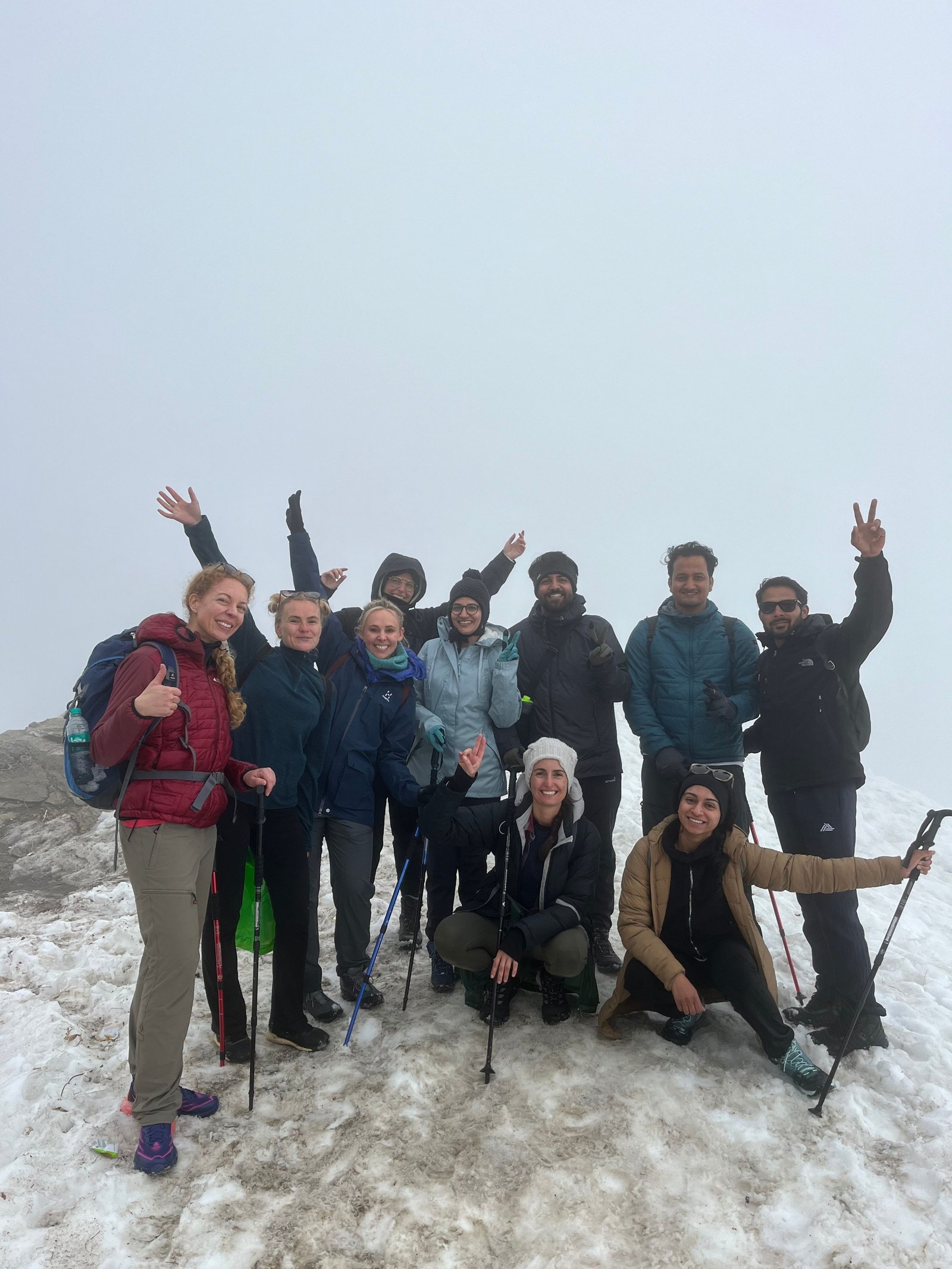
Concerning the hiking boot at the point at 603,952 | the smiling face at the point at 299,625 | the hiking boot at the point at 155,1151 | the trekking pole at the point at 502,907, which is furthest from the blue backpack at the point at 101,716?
the hiking boot at the point at 603,952

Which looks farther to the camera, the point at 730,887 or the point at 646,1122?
the point at 730,887

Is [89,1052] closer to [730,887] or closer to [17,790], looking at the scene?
[730,887]

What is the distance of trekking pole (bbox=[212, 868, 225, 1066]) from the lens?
4.64 m

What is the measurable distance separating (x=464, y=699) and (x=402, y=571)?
1719 millimetres

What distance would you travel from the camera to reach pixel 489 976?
17.5ft

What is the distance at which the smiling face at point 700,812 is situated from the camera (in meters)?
4.96

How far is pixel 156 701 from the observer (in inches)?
142

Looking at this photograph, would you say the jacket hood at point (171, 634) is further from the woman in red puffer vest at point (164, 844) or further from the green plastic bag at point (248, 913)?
the green plastic bag at point (248, 913)

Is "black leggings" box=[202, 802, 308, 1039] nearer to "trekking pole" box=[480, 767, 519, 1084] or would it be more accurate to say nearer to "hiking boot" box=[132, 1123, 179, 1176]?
"hiking boot" box=[132, 1123, 179, 1176]

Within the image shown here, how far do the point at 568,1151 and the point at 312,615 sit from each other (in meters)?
3.88

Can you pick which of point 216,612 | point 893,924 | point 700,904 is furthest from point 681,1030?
point 216,612

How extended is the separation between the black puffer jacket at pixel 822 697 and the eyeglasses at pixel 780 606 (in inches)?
6.1

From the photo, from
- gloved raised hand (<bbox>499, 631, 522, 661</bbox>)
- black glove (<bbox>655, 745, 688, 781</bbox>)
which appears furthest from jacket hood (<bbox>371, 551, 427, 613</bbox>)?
black glove (<bbox>655, 745, 688, 781</bbox>)

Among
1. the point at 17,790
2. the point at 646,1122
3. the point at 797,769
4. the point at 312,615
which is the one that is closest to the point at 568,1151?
the point at 646,1122
